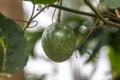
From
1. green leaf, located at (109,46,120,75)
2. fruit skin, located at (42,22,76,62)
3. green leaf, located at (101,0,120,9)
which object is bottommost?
green leaf, located at (109,46,120,75)

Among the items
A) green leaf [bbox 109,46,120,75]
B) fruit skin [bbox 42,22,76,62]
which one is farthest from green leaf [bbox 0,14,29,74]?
green leaf [bbox 109,46,120,75]

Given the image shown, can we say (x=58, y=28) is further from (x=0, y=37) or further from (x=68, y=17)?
(x=68, y=17)

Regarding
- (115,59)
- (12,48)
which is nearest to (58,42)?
(12,48)

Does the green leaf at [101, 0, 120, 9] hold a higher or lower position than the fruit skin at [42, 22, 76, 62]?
higher

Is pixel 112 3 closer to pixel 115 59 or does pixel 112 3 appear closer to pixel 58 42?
pixel 58 42

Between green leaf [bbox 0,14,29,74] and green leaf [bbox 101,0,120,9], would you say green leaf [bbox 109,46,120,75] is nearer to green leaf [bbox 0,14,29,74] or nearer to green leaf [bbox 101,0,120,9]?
green leaf [bbox 101,0,120,9]

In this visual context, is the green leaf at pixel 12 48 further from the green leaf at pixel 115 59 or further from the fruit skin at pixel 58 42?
the green leaf at pixel 115 59
